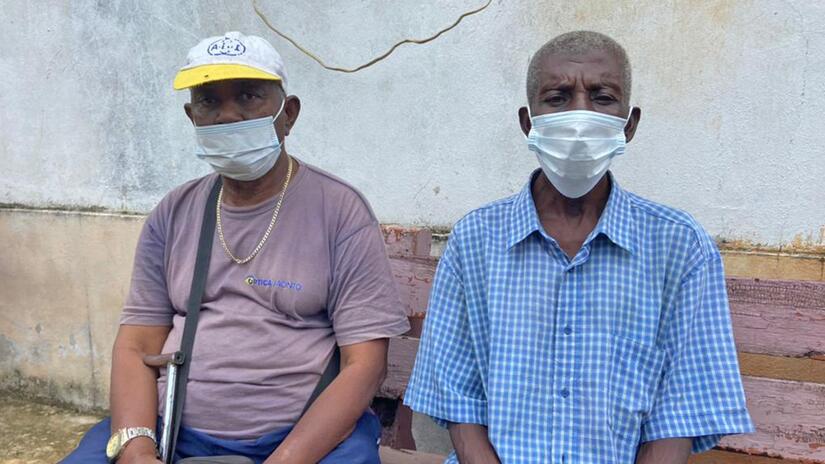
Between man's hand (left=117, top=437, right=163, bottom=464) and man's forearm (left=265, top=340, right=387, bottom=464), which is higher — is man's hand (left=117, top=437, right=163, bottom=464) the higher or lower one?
the lower one

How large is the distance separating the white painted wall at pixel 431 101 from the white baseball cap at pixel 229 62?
1.13 metres

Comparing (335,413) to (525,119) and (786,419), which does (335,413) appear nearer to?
(525,119)

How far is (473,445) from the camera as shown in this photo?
2021 mm

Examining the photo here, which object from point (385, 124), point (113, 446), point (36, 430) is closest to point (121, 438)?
point (113, 446)

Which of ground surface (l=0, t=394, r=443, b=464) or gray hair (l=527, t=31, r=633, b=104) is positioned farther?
ground surface (l=0, t=394, r=443, b=464)

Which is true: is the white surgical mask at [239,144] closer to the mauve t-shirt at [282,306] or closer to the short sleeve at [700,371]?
the mauve t-shirt at [282,306]

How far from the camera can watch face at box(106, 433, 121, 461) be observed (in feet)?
7.43

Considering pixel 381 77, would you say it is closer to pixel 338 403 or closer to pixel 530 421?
pixel 338 403

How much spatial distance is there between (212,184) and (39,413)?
271 centimetres

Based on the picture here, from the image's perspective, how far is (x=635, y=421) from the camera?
6.34 feet

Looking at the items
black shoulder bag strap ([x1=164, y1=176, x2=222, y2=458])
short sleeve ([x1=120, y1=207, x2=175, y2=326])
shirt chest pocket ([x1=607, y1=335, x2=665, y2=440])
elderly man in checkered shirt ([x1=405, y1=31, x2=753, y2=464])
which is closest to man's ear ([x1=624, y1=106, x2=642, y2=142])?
elderly man in checkered shirt ([x1=405, y1=31, x2=753, y2=464])

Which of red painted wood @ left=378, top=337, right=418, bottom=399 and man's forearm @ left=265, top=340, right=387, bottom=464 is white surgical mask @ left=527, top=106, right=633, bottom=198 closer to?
man's forearm @ left=265, top=340, right=387, bottom=464

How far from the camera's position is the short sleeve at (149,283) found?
2.51 meters

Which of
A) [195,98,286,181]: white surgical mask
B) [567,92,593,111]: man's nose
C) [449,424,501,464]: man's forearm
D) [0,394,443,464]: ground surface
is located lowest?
[0,394,443,464]: ground surface
